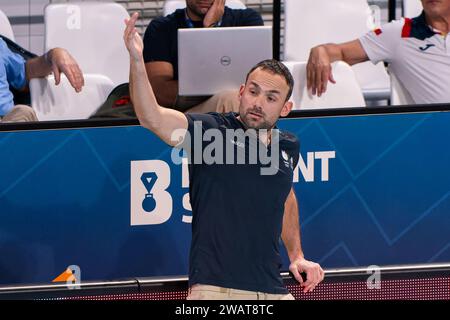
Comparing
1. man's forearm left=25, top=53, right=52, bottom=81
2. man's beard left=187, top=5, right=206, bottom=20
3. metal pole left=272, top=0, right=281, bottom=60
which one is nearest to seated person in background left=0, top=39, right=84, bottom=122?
man's forearm left=25, top=53, right=52, bottom=81

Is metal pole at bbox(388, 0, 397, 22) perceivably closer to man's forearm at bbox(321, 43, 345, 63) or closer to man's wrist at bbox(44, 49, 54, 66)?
man's forearm at bbox(321, 43, 345, 63)

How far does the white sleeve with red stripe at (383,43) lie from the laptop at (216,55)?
3.32ft

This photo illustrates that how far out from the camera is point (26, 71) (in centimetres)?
505

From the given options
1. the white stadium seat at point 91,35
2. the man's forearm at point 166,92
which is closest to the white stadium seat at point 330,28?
the white stadium seat at point 91,35

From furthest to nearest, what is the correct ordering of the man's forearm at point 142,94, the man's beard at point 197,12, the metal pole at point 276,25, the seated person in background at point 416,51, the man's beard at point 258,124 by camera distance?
the metal pole at point 276,25
the man's beard at point 197,12
the seated person in background at point 416,51
the man's beard at point 258,124
the man's forearm at point 142,94

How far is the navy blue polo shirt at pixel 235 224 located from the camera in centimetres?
327

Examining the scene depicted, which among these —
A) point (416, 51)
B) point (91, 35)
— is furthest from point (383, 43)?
point (91, 35)

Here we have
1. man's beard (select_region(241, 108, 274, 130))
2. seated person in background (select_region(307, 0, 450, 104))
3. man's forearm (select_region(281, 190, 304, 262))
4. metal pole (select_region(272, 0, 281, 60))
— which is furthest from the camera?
metal pole (select_region(272, 0, 281, 60))

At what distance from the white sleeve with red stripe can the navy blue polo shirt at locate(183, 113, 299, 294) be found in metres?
2.01

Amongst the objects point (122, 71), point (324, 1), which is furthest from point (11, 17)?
point (324, 1)

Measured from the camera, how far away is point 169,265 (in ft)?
14.1

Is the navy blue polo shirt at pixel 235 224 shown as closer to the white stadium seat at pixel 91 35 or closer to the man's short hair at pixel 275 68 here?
the man's short hair at pixel 275 68

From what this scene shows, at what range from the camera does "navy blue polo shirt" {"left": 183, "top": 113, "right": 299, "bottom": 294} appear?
10.7ft

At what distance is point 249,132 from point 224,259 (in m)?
0.47
